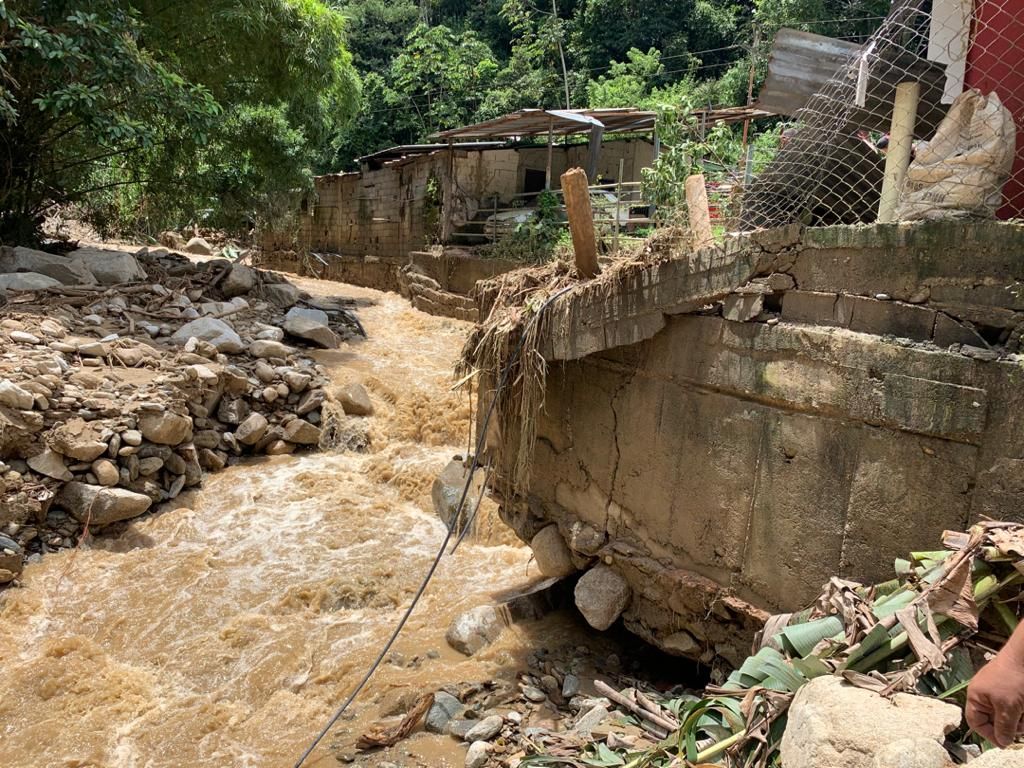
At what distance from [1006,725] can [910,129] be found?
2806 mm

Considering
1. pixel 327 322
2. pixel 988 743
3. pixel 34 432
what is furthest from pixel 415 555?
pixel 327 322

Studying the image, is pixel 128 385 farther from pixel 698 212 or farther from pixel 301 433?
pixel 698 212

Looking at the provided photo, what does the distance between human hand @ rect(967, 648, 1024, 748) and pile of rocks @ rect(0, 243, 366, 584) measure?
23.7ft

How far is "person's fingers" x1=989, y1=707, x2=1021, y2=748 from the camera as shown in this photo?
1887 mm

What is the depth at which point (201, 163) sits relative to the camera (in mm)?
14016

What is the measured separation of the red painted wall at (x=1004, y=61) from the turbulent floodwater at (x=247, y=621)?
4.06 metres

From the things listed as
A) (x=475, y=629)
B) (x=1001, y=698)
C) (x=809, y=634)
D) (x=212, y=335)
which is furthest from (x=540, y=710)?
(x=212, y=335)

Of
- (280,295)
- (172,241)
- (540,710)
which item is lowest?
(540,710)

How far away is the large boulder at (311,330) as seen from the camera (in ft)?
38.2

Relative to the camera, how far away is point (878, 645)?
2.65 metres

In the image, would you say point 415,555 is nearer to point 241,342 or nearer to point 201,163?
point 241,342

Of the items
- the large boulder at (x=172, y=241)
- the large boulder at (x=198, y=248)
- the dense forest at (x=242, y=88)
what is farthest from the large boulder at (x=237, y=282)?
the large boulder at (x=198, y=248)

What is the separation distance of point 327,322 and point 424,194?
6346 millimetres

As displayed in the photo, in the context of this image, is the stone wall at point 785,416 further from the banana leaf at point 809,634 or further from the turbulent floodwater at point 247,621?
the turbulent floodwater at point 247,621
